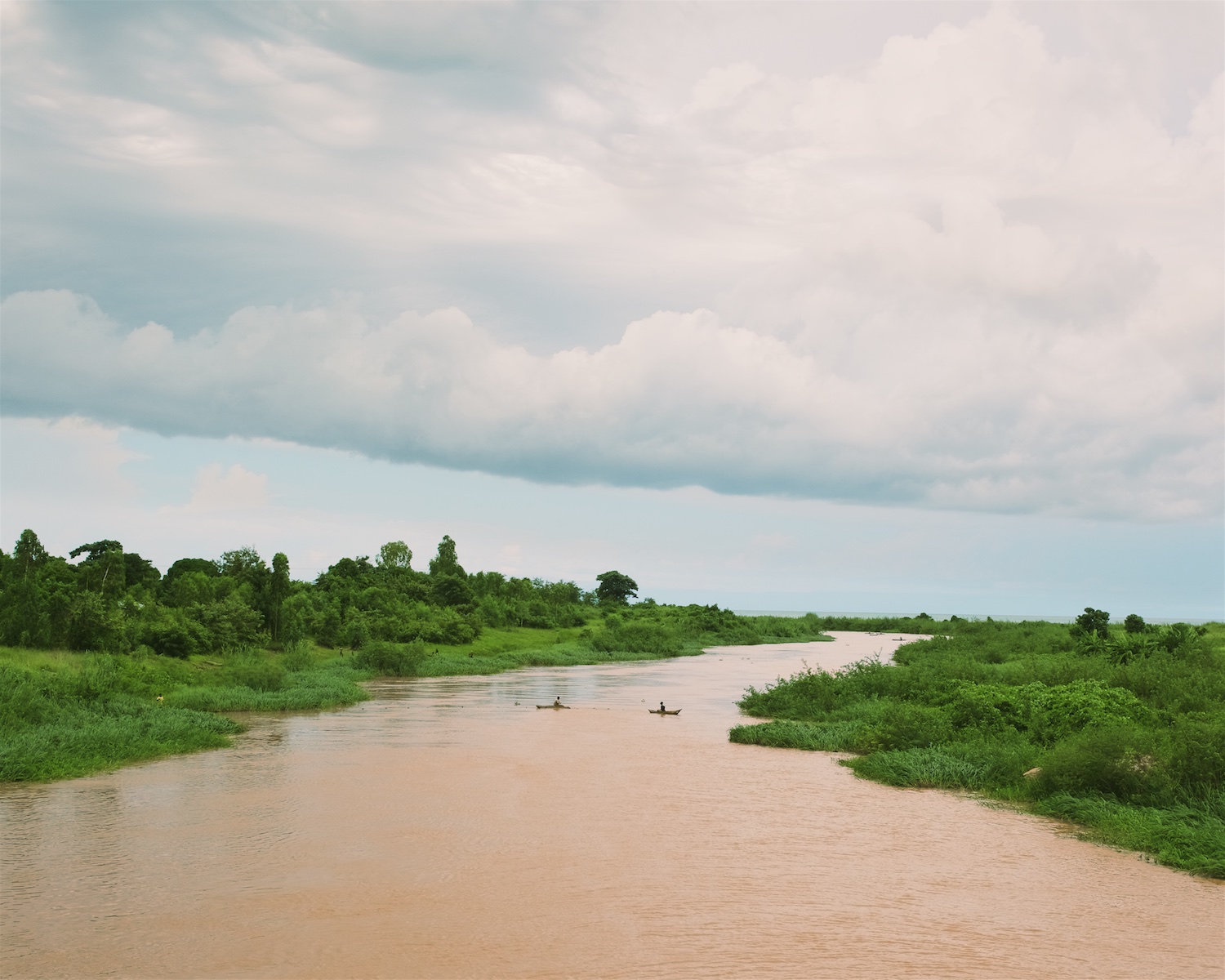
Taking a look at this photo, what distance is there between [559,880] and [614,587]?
113 metres

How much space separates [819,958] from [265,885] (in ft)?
25.1

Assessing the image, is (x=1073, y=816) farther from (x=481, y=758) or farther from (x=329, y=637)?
(x=329, y=637)

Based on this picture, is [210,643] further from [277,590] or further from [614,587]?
[614,587]

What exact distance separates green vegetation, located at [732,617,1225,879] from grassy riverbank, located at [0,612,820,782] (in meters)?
15.5

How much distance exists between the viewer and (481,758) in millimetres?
25031

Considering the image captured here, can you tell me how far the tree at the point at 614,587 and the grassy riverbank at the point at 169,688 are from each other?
5783 cm

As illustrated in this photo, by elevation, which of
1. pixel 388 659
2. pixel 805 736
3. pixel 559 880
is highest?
pixel 388 659

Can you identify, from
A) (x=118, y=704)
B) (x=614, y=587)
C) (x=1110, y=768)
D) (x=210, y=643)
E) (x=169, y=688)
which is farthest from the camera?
(x=614, y=587)

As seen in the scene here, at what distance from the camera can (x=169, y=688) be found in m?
32.0

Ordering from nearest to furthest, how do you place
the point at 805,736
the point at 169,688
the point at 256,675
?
the point at 805,736 → the point at 169,688 → the point at 256,675

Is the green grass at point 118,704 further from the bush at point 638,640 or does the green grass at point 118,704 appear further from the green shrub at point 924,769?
the bush at point 638,640

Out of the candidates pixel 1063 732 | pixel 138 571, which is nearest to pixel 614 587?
pixel 138 571

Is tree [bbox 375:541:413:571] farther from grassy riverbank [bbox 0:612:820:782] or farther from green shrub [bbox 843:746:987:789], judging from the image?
green shrub [bbox 843:746:987:789]

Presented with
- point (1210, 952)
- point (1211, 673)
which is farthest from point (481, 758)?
point (1211, 673)
